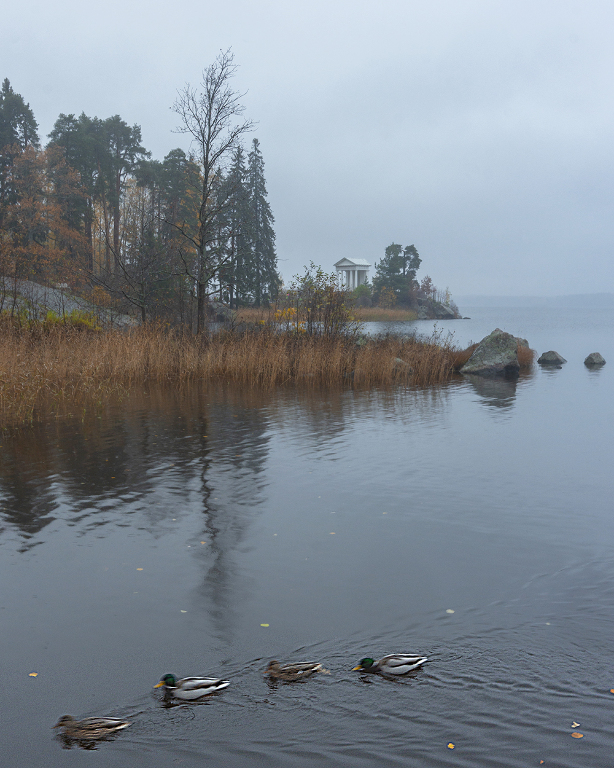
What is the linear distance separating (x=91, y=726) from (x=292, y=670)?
109 cm

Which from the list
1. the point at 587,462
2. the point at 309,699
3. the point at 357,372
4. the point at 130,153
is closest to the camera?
the point at 309,699

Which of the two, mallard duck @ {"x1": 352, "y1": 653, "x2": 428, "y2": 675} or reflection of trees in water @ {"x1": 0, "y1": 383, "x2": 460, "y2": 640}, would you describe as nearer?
mallard duck @ {"x1": 352, "y1": 653, "x2": 428, "y2": 675}

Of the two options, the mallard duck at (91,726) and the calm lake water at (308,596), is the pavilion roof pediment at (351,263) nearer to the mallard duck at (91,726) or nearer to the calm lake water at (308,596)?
the calm lake water at (308,596)

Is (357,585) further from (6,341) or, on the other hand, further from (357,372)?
(357,372)

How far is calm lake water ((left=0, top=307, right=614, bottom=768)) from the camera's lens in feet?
10.3

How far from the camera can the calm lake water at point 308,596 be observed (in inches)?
123

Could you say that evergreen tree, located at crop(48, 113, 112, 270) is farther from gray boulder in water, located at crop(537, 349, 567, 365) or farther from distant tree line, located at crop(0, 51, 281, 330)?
gray boulder in water, located at crop(537, 349, 567, 365)

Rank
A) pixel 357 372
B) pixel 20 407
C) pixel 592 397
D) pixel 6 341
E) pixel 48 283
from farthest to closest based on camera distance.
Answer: pixel 48 283
pixel 357 372
pixel 592 397
pixel 6 341
pixel 20 407

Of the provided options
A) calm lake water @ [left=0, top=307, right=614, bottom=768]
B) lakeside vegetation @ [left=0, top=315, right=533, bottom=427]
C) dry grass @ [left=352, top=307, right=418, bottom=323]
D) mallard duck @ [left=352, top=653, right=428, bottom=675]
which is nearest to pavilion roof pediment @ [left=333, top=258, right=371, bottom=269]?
dry grass @ [left=352, top=307, right=418, bottom=323]

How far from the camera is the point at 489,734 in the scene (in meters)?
3.12

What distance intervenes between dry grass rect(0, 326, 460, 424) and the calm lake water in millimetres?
3232

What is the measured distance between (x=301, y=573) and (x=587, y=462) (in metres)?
5.88

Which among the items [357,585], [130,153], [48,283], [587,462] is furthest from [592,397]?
[130,153]

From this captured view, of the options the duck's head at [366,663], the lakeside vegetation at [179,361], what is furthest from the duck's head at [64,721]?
the lakeside vegetation at [179,361]
